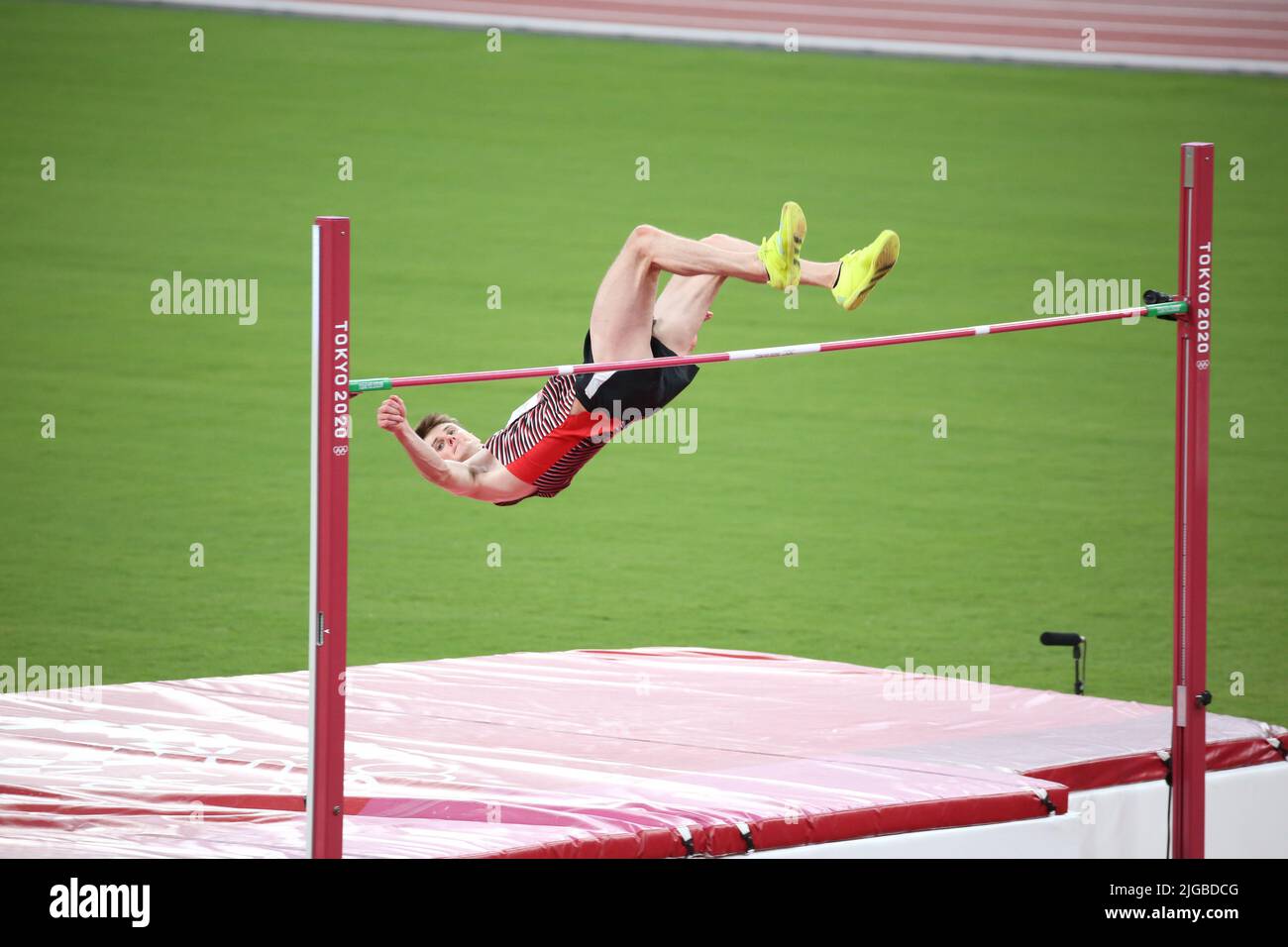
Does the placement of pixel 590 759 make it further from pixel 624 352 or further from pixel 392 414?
pixel 392 414

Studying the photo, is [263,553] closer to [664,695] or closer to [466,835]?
[664,695]

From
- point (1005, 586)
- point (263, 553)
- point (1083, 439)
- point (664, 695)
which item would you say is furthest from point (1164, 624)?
point (263, 553)

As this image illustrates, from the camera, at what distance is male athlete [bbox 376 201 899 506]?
4340 mm

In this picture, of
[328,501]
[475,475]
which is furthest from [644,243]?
[328,501]

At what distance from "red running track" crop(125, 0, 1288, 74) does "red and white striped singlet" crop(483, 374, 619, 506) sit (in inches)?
363

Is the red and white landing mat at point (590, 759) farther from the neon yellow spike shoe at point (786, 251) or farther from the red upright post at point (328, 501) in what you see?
the neon yellow spike shoe at point (786, 251)

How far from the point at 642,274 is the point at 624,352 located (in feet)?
0.81

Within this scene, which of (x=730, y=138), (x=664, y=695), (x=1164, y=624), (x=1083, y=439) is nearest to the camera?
(x=664, y=695)

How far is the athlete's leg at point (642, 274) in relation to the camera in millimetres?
4441

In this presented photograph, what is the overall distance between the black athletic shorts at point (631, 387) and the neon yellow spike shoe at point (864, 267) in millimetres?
648

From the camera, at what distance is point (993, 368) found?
1102 cm

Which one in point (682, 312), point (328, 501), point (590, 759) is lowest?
point (590, 759)

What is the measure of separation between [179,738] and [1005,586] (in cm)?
434

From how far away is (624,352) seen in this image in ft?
16.0
